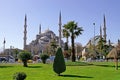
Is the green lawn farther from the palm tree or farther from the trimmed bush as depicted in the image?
the palm tree

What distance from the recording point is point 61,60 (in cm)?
2678

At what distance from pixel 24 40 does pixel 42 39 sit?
5575cm

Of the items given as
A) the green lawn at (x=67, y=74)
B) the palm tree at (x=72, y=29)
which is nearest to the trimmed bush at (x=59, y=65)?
the green lawn at (x=67, y=74)

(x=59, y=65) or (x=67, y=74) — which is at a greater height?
(x=59, y=65)

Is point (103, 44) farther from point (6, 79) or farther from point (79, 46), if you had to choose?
point (6, 79)

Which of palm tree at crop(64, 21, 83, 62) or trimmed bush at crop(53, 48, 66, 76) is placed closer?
trimmed bush at crop(53, 48, 66, 76)

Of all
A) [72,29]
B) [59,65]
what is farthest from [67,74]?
[72,29]

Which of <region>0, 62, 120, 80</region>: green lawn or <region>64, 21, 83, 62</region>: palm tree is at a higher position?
<region>64, 21, 83, 62</region>: palm tree

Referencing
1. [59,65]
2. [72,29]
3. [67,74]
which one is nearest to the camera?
[59,65]

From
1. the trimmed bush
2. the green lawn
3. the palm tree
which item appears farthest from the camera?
the palm tree

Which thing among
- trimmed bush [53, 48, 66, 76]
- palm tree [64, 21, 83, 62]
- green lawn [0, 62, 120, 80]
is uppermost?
palm tree [64, 21, 83, 62]

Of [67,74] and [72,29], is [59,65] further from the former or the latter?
[72,29]

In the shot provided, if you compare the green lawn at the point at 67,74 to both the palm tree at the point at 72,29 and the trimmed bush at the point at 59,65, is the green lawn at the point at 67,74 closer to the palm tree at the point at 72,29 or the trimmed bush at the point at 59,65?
the trimmed bush at the point at 59,65

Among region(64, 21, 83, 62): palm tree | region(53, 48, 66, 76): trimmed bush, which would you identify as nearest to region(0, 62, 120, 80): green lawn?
region(53, 48, 66, 76): trimmed bush
